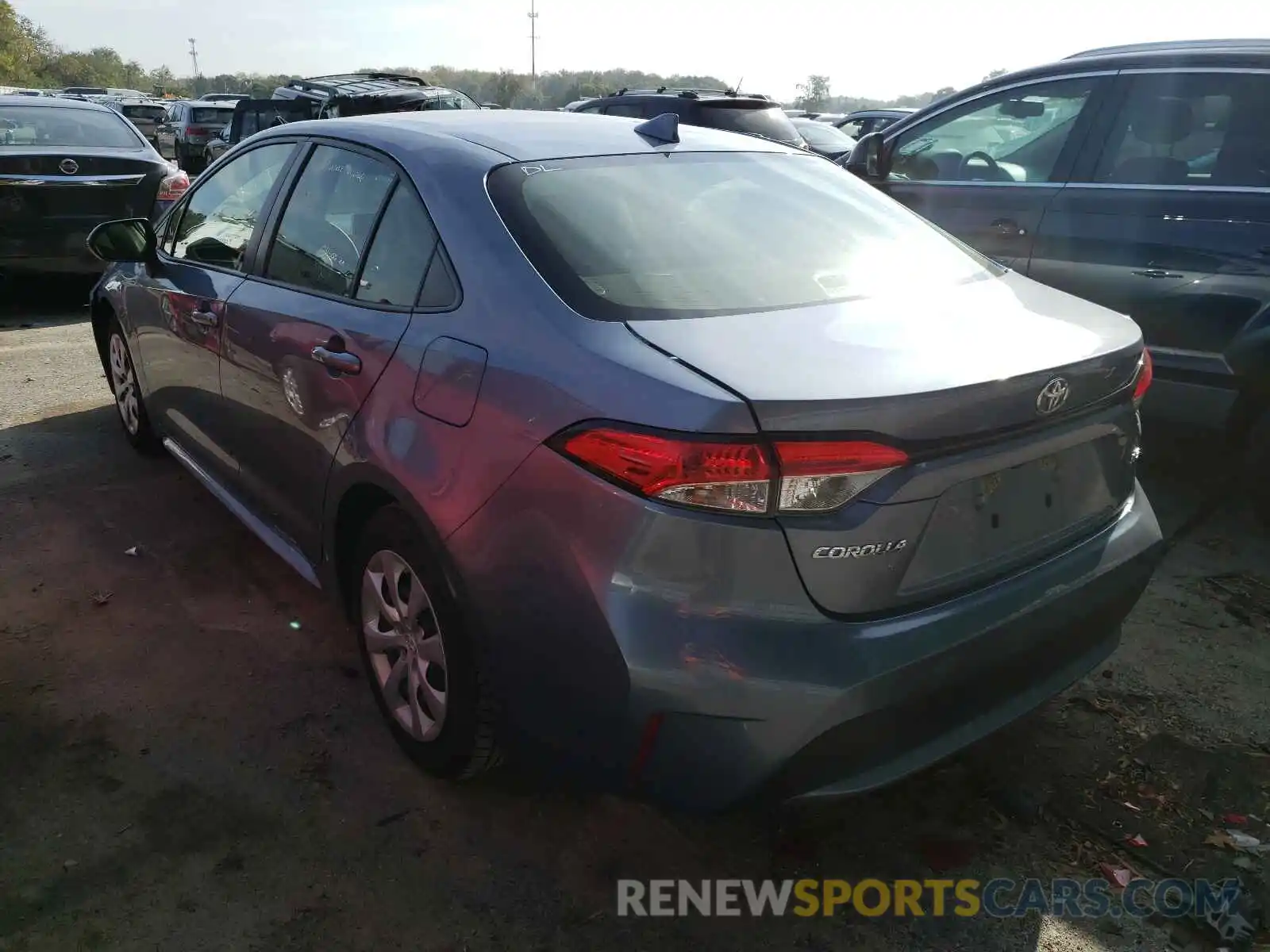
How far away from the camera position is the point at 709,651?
1810mm

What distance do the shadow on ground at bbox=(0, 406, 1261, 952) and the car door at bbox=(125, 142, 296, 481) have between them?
2.65ft

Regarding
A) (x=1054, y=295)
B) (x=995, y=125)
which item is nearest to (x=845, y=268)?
(x=1054, y=295)

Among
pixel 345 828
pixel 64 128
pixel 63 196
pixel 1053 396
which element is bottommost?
pixel 345 828

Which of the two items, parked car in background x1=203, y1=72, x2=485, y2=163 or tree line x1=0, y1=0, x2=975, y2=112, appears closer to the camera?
parked car in background x1=203, y1=72, x2=485, y2=163

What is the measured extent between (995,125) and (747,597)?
13.3 ft

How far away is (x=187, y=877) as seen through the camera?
229cm

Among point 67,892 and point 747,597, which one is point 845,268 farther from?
point 67,892

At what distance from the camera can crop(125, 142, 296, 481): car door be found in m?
3.40

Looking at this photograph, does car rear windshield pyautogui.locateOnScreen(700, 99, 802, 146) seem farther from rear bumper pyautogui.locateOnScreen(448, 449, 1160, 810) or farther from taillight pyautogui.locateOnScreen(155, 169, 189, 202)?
rear bumper pyautogui.locateOnScreen(448, 449, 1160, 810)

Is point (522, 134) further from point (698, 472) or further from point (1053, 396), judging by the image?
point (1053, 396)

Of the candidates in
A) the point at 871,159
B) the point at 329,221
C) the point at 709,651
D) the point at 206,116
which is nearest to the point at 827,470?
the point at 709,651

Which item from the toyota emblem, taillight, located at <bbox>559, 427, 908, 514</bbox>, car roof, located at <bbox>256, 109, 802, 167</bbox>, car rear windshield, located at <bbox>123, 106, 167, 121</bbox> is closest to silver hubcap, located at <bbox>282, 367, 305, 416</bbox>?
car roof, located at <bbox>256, 109, 802, 167</bbox>

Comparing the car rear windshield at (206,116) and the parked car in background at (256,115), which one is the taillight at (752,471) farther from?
the car rear windshield at (206,116)

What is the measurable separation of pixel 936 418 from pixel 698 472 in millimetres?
461
